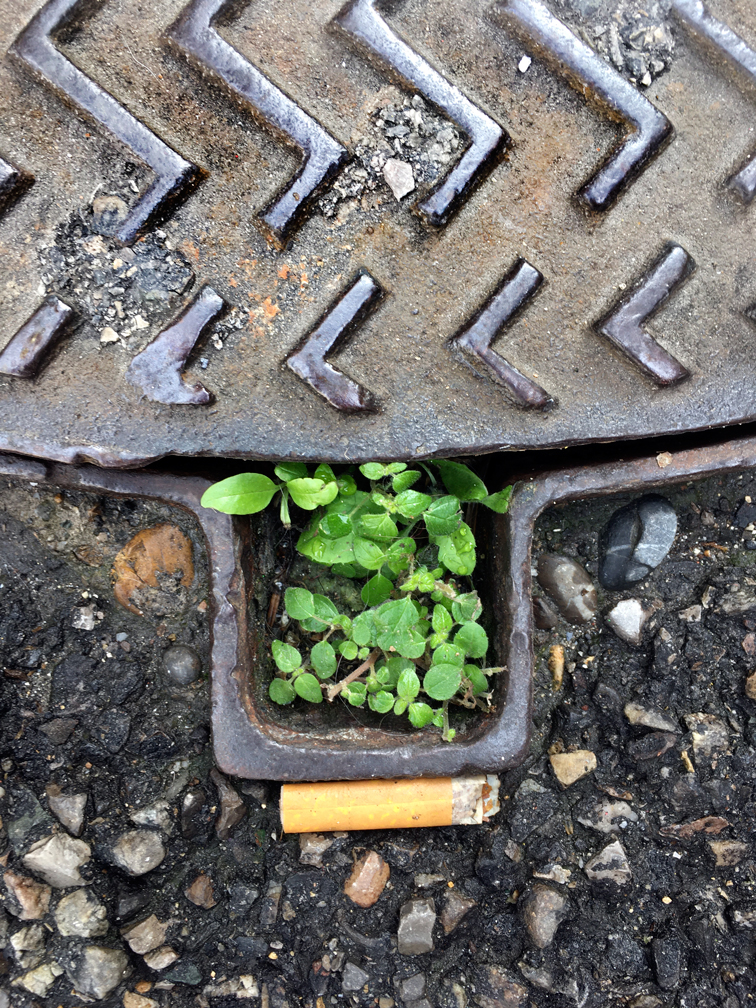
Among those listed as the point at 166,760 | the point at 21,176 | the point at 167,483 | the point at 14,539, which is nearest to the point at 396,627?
the point at 167,483

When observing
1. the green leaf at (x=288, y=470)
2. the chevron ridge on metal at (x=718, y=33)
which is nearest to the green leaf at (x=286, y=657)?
the green leaf at (x=288, y=470)

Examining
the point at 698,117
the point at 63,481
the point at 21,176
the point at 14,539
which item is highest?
the point at 698,117

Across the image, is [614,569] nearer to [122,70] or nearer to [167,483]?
[167,483]

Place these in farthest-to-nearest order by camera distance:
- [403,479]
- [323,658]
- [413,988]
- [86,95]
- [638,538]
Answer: [638,538] → [413,988] → [323,658] → [403,479] → [86,95]

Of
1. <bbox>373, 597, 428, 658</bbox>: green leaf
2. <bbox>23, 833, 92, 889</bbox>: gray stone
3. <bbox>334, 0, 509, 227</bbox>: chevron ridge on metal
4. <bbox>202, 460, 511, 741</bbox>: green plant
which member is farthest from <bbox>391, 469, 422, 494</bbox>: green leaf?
<bbox>23, 833, 92, 889</bbox>: gray stone

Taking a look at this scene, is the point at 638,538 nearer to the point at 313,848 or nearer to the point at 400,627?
the point at 400,627

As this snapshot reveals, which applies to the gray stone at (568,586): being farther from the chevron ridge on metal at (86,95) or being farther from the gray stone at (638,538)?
the chevron ridge on metal at (86,95)

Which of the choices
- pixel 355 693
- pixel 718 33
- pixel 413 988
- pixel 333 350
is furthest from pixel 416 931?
pixel 718 33
